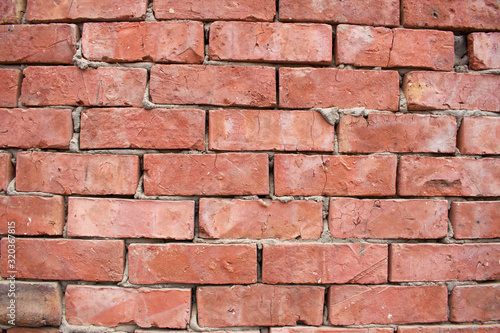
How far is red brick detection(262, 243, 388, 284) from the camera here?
3.24 ft

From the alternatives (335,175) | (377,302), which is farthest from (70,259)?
(377,302)

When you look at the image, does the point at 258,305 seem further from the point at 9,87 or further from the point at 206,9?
the point at 9,87

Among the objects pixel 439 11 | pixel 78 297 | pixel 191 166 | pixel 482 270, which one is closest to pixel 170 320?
pixel 78 297

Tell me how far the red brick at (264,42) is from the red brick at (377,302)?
29.5 inches

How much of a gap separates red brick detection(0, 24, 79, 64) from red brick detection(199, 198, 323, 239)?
654mm

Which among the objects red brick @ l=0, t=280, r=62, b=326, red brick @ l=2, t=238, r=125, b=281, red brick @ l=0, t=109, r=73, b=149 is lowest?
red brick @ l=0, t=280, r=62, b=326

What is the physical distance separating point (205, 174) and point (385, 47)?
0.71m

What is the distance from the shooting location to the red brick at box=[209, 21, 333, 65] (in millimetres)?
1000

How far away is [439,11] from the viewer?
104cm

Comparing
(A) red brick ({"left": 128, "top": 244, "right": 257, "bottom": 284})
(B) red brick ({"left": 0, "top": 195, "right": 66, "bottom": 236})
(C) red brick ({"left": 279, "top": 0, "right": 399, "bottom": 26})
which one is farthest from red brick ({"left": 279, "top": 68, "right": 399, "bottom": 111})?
(B) red brick ({"left": 0, "top": 195, "right": 66, "bottom": 236})

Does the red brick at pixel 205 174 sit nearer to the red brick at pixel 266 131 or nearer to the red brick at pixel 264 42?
the red brick at pixel 266 131

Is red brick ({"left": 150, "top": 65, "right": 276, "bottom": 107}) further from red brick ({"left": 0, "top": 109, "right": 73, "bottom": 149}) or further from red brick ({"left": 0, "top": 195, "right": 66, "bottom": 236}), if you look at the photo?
red brick ({"left": 0, "top": 195, "right": 66, "bottom": 236})

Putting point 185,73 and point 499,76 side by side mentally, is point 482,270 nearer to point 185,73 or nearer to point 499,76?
point 499,76

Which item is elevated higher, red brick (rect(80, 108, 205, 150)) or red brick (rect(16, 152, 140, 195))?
red brick (rect(80, 108, 205, 150))
